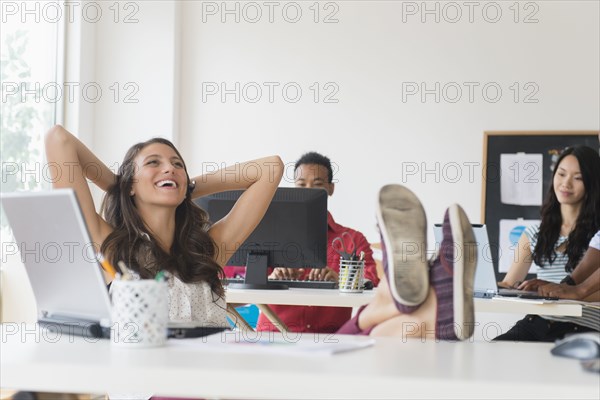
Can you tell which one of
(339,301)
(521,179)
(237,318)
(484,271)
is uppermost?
(521,179)

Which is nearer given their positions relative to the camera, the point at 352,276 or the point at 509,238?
the point at 352,276

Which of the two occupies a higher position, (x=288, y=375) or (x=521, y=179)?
(x=521, y=179)

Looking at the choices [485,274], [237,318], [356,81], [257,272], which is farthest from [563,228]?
[356,81]

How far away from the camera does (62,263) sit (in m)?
1.65

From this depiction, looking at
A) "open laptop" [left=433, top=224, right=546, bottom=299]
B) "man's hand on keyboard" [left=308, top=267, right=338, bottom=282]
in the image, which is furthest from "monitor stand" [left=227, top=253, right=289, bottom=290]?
"open laptop" [left=433, top=224, right=546, bottom=299]

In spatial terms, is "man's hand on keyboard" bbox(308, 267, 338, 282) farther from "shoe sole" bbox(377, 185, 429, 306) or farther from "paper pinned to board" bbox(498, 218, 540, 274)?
"shoe sole" bbox(377, 185, 429, 306)

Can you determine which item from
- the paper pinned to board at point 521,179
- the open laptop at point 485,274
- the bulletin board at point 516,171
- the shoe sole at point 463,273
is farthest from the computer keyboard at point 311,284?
the shoe sole at point 463,273

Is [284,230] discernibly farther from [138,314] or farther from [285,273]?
[138,314]

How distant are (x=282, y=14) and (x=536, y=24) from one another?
158 centimetres

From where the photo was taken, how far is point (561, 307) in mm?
2990

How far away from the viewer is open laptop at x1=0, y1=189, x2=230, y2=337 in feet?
5.13

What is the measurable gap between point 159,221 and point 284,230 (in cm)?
127

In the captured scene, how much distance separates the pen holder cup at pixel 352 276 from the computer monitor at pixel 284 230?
0.22 m

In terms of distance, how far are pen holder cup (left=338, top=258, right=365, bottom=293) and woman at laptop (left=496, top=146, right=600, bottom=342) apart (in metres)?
0.67
